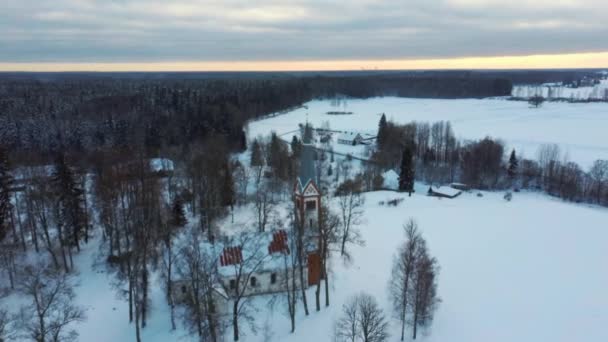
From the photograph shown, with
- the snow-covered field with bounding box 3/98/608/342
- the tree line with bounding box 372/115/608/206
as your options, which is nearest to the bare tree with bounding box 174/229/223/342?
the snow-covered field with bounding box 3/98/608/342

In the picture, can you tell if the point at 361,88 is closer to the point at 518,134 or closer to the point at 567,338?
the point at 518,134

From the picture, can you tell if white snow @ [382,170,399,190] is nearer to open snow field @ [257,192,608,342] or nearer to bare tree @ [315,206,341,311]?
open snow field @ [257,192,608,342]

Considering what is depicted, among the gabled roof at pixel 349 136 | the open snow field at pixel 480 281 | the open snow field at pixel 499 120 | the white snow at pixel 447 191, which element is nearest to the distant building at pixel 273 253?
the open snow field at pixel 480 281

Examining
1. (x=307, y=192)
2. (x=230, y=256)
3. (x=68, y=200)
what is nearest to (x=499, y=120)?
(x=307, y=192)

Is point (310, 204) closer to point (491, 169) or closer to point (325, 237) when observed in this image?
point (325, 237)

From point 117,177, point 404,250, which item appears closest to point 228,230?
point 117,177

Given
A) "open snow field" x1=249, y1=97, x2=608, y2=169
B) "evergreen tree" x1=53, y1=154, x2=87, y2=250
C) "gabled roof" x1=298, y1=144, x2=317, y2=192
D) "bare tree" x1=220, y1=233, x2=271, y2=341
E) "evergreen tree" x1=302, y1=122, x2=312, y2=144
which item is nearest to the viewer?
"bare tree" x1=220, y1=233, x2=271, y2=341

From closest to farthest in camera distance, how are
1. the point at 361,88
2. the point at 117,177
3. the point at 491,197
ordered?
the point at 117,177
the point at 491,197
the point at 361,88
